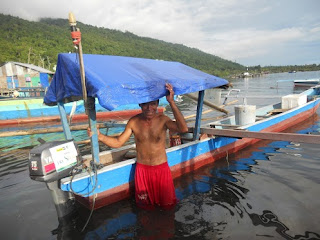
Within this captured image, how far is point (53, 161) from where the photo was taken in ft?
11.8

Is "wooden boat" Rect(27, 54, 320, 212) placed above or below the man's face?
below

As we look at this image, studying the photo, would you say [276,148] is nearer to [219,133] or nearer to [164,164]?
[219,133]

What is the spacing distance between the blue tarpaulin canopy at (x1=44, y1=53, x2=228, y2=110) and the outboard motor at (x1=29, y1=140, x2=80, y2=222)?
3.07 ft

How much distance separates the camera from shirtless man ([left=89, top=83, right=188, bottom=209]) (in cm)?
430

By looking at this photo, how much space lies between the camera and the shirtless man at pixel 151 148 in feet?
14.1

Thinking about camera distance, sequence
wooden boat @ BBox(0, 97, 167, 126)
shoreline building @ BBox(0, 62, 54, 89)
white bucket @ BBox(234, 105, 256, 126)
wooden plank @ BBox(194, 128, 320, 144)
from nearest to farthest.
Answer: wooden plank @ BBox(194, 128, 320, 144) < white bucket @ BBox(234, 105, 256, 126) < wooden boat @ BBox(0, 97, 167, 126) < shoreline building @ BBox(0, 62, 54, 89)

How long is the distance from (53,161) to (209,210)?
10.7 feet

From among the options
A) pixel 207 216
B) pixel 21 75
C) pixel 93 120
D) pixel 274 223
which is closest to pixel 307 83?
pixel 274 223

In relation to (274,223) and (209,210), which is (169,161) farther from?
(274,223)

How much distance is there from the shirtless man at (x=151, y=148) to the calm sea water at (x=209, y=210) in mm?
544

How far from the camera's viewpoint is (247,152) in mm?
8508

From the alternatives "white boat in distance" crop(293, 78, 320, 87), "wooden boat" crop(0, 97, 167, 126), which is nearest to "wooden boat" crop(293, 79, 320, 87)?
"white boat in distance" crop(293, 78, 320, 87)

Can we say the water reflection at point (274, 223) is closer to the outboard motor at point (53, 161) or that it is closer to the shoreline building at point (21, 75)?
the outboard motor at point (53, 161)

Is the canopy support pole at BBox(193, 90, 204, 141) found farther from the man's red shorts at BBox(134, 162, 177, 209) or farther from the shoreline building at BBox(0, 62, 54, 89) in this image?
the shoreline building at BBox(0, 62, 54, 89)
